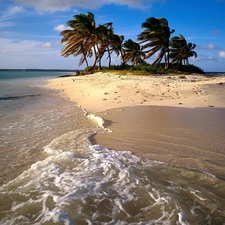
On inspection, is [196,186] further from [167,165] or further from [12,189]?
[12,189]

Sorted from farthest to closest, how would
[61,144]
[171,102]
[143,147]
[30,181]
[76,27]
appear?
[76,27]
[171,102]
[61,144]
[143,147]
[30,181]

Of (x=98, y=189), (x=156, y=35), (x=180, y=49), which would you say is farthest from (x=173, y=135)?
(x=180, y=49)

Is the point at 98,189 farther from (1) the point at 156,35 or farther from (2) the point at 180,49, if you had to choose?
(2) the point at 180,49

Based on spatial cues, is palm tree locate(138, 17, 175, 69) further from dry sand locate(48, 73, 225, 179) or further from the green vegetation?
dry sand locate(48, 73, 225, 179)

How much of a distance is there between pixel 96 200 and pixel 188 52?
39277mm

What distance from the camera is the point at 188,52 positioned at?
38094mm

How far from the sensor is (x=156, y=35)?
30.7 metres

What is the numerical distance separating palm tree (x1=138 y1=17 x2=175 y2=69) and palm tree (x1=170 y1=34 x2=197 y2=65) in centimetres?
456

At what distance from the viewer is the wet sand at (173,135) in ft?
12.5

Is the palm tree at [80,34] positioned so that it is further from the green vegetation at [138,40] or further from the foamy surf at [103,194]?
the foamy surf at [103,194]

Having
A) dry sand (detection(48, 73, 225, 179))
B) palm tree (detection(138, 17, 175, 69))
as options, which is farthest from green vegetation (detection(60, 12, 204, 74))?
dry sand (detection(48, 73, 225, 179))

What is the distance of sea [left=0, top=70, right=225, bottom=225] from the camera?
92.4 inches

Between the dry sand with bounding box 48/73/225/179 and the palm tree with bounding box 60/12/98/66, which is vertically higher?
→ the palm tree with bounding box 60/12/98/66

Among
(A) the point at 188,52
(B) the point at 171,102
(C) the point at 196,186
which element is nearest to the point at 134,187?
(C) the point at 196,186
